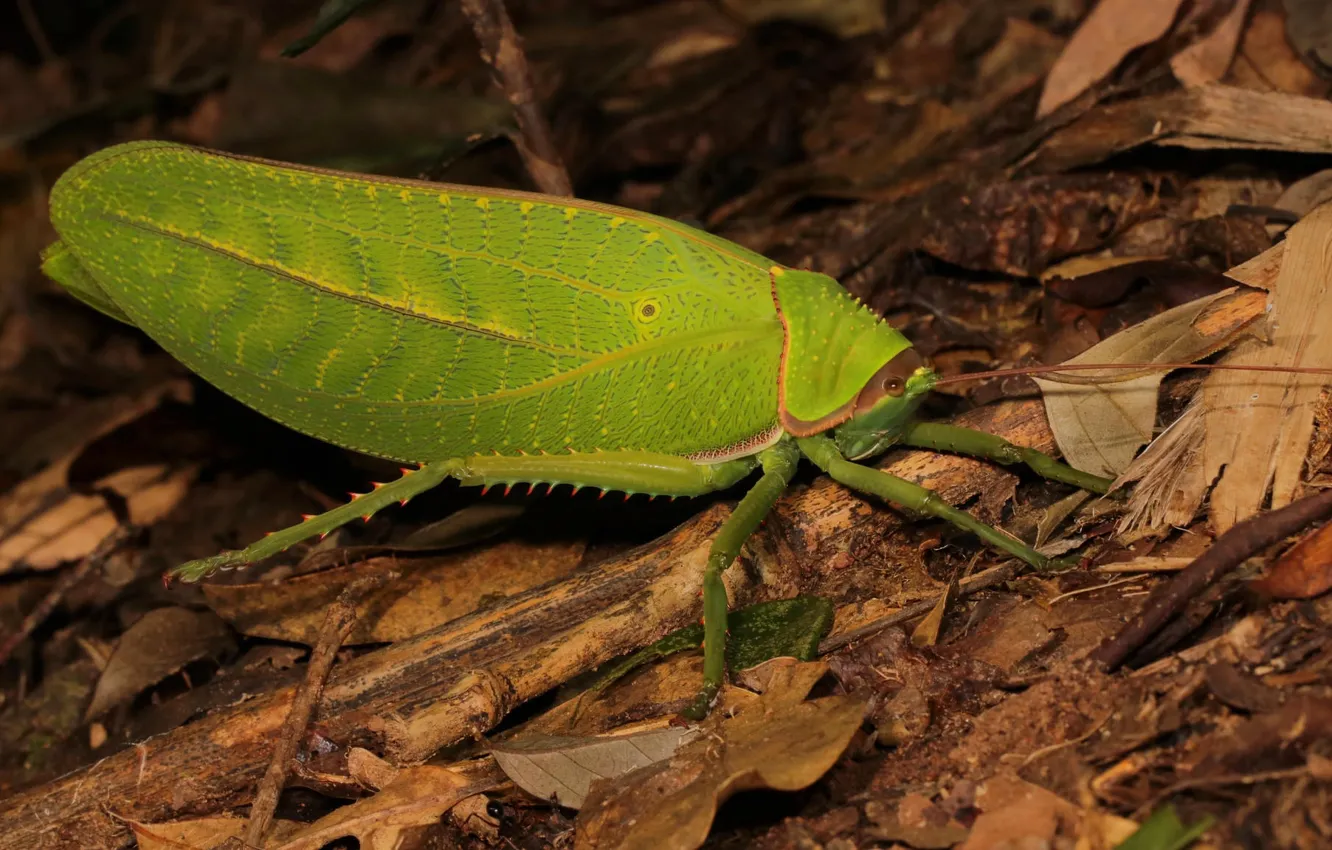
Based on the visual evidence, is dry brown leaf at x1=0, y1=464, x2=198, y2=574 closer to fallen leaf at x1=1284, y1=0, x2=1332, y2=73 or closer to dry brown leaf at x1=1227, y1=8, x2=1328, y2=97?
dry brown leaf at x1=1227, y1=8, x2=1328, y2=97

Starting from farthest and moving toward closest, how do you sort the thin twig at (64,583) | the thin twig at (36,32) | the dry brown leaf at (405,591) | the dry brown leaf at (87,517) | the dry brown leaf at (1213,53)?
the thin twig at (36,32), the dry brown leaf at (87,517), the dry brown leaf at (1213,53), the thin twig at (64,583), the dry brown leaf at (405,591)

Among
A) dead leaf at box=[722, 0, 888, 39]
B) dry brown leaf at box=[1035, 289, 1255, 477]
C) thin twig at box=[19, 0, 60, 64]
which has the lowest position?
dry brown leaf at box=[1035, 289, 1255, 477]

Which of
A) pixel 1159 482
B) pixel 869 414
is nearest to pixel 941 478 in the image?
pixel 869 414

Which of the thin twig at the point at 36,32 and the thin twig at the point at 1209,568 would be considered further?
the thin twig at the point at 36,32

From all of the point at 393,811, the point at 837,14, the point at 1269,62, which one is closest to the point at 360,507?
the point at 393,811

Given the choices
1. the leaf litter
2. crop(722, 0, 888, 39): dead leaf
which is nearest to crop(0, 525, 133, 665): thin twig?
the leaf litter

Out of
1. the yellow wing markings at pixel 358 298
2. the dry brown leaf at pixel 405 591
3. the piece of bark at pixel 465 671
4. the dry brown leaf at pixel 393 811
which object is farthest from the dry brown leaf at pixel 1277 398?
the dry brown leaf at pixel 393 811

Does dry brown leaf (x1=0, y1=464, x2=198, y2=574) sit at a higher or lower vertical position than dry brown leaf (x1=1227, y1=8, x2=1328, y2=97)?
lower

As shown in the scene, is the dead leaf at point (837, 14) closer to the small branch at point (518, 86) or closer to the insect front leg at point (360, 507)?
the small branch at point (518, 86)

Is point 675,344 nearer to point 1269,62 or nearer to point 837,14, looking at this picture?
point 1269,62
